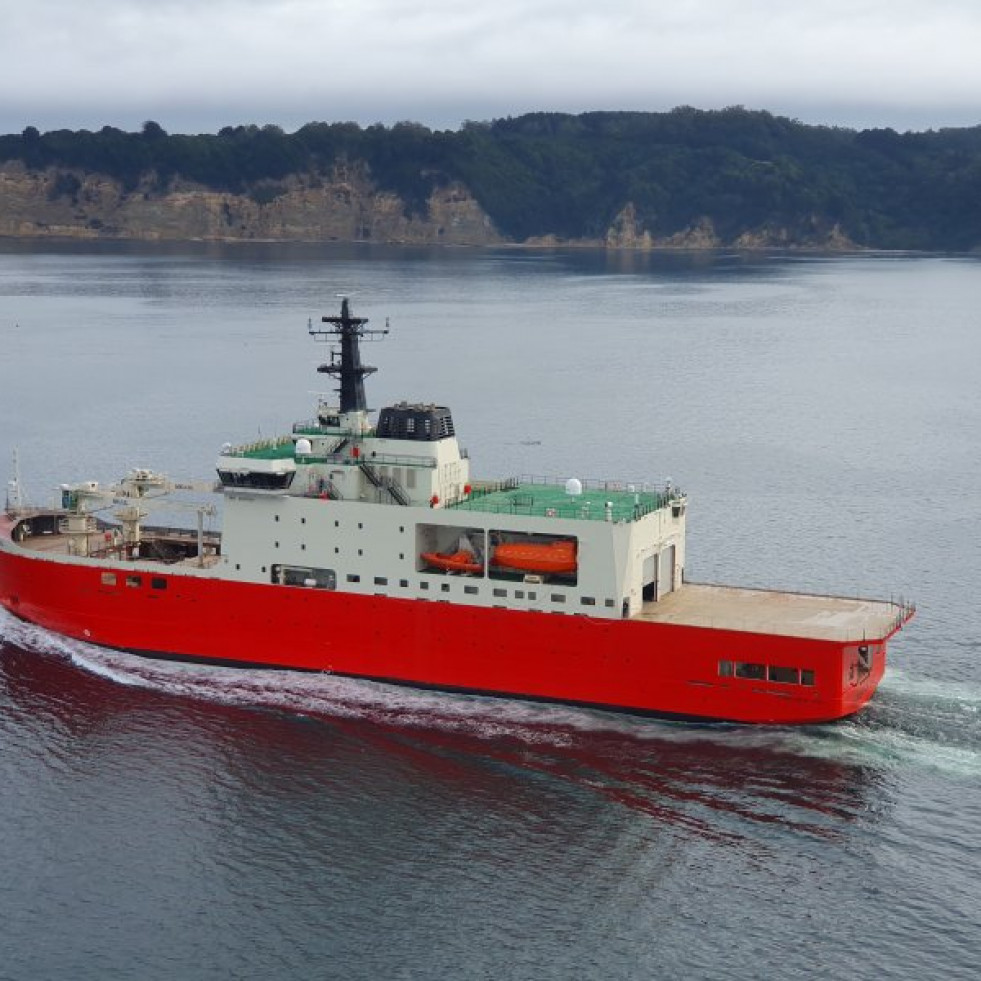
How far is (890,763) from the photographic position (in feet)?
100

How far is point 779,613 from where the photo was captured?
33.9 meters

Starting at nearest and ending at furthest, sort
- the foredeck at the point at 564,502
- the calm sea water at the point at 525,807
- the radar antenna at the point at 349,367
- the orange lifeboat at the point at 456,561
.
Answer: the calm sea water at the point at 525,807 → the foredeck at the point at 564,502 → the orange lifeboat at the point at 456,561 → the radar antenna at the point at 349,367

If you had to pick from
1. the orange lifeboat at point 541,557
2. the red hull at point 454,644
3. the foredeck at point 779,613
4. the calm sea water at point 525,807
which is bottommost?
the calm sea water at point 525,807

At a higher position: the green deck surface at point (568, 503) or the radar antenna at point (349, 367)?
the radar antenna at point (349, 367)

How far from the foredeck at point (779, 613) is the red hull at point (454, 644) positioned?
0.57m

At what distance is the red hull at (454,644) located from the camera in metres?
32.3

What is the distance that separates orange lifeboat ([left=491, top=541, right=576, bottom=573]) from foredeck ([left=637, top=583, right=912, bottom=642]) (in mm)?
2049

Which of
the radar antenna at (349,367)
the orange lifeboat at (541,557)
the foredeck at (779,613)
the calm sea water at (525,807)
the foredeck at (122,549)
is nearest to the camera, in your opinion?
the calm sea water at (525,807)

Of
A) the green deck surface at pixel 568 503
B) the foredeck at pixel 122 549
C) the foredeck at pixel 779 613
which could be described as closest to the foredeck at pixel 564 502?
the green deck surface at pixel 568 503

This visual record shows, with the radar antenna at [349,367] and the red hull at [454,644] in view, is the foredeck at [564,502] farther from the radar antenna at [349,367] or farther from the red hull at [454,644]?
the radar antenna at [349,367]

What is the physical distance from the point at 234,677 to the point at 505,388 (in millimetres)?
46127

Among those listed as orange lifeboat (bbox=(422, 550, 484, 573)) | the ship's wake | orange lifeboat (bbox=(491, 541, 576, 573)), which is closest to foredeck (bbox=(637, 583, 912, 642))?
the ship's wake

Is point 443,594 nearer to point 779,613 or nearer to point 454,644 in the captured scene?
point 454,644

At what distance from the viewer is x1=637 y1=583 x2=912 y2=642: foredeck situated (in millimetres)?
32625
